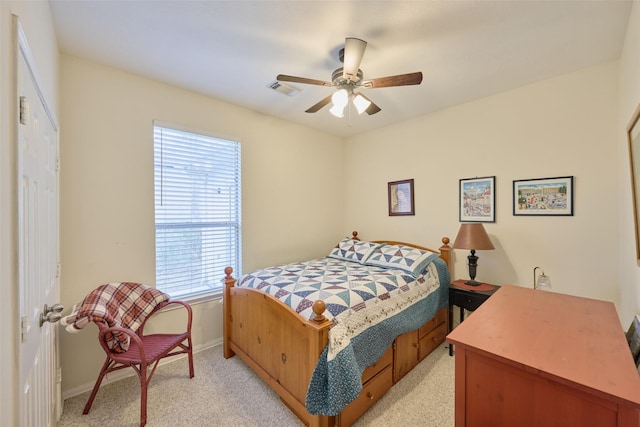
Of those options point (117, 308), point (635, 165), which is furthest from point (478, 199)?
point (117, 308)

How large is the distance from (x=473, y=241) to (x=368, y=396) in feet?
5.43

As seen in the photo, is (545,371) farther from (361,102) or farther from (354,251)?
(354,251)


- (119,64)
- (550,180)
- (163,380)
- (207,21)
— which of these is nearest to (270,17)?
(207,21)

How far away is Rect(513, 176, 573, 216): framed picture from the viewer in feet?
7.70

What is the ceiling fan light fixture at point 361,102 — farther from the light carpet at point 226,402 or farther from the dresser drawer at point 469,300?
the light carpet at point 226,402

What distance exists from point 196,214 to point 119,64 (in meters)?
1.42

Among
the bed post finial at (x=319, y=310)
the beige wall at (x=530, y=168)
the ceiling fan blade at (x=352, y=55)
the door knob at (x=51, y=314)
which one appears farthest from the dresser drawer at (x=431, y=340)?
the door knob at (x=51, y=314)

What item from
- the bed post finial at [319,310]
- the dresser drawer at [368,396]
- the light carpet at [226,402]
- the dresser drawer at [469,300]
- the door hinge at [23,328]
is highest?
the door hinge at [23,328]

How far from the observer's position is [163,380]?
7.35ft

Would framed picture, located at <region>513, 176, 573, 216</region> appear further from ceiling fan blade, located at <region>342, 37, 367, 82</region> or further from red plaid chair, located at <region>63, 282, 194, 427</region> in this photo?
red plaid chair, located at <region>63, 282, 194, 427</region>

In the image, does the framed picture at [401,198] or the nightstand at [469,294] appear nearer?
the nightstand at [469,294]

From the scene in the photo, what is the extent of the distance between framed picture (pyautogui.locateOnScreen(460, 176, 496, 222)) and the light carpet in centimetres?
152

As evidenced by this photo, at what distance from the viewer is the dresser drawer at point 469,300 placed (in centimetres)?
247

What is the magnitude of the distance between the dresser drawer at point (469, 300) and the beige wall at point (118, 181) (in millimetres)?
2130
